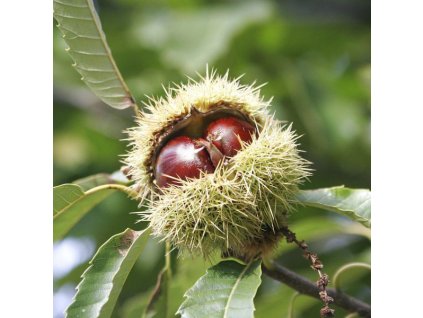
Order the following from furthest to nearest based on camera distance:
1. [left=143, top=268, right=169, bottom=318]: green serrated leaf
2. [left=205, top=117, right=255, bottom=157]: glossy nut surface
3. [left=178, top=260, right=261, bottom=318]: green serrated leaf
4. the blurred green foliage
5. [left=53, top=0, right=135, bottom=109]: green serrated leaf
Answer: the blurred green foliage, [left=143, top=268, right=169, bottom=318]: green serrated leaf, [left=53, top=0, right=135, bottom=109]: green serrated leaf, [left=205, top=117, right=255, bottom=157]: glossy nut surface, [left=178, top=260, right=261, bottom=318]: green serrated leaf

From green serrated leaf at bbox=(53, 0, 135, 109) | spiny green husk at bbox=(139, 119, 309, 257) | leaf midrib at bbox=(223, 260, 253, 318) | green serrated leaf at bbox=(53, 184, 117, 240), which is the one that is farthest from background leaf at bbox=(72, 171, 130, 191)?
leaf midrib at bbox=(223, 260, 253, 318)

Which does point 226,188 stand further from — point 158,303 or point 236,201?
point 158,303

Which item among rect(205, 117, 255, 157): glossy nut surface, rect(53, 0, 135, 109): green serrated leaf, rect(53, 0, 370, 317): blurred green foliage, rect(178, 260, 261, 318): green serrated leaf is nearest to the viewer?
rect(178, 260, 261, 318): green serrated leaf

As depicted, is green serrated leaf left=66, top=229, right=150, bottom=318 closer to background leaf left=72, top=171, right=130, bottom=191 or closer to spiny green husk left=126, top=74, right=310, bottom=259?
spiny green husk left=126, top=74, right=310, bottom=259

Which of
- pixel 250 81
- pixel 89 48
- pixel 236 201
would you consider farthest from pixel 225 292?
pixel 250 81
